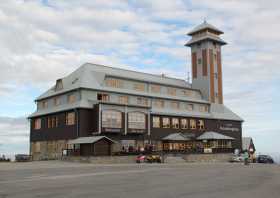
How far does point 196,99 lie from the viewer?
74.9 m

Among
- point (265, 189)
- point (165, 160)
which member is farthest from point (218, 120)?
point (265, 189)

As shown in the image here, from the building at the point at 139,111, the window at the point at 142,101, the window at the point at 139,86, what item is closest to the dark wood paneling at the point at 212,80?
the building at the point at 139,111

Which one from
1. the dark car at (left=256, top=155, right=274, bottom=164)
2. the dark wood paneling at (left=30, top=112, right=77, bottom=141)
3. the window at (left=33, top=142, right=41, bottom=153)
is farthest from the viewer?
the window at (left=33, top=142, right=41, bottom=153)

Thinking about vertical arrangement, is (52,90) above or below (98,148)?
above

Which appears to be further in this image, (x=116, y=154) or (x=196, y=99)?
(x=196, y=99)

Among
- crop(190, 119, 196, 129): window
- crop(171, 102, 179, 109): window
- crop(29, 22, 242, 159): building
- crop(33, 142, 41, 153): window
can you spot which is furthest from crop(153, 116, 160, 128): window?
crop(33, 142, 41, 153): window

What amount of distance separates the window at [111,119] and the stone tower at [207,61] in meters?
26.9

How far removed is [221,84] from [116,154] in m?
38.1

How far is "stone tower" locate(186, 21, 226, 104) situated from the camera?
77812 mm

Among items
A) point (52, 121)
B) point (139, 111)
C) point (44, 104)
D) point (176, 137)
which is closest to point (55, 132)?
point (52, 121)

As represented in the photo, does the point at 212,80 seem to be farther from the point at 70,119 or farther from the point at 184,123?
the point at 70,119

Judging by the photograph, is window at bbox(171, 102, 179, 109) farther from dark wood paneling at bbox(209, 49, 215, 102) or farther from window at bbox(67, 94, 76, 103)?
window at bbox(67, 94, 76, 103)

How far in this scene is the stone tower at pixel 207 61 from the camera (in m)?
77.8

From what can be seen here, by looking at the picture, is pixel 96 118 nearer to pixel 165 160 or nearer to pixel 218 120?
pixel 165 160
